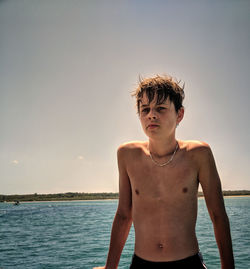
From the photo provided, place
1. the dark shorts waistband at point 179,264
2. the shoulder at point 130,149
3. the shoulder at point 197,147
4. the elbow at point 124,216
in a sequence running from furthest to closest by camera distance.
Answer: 1. the shoulder at point 130,149
2. the elbow at point 124,216
3. the shoulder at point 197,147
4. the dark shorts waistband at point 179,264

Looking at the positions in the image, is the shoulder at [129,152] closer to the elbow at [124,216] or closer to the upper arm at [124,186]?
the upper arm at [124,186]

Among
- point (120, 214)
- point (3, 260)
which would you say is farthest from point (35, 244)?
point (120, 214)

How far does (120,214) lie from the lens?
203 centimetres

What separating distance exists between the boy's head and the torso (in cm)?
38

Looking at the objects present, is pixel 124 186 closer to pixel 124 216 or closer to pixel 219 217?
pixel 124 216

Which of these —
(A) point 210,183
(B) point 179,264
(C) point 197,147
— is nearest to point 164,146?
(C) point 197,147

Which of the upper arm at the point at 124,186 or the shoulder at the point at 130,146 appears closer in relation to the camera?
the upper arm at the point at 124,186

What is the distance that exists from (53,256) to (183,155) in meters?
12.7

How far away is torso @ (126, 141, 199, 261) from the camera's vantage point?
1.72 m

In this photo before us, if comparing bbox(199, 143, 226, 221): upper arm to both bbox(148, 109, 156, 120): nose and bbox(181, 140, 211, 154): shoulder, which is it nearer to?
bbox(181, 140, 211, 154): shoulder

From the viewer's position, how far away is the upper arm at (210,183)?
1730mm

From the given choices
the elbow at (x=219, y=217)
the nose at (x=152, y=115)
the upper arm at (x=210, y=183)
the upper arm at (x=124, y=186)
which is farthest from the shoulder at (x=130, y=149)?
the elbow at (x=219, y=217)

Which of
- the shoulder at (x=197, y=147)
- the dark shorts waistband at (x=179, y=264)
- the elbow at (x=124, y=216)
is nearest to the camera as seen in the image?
the dark shorts waistband at (x=179, y=264)

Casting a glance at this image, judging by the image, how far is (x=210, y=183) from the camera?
1774 millimetres
